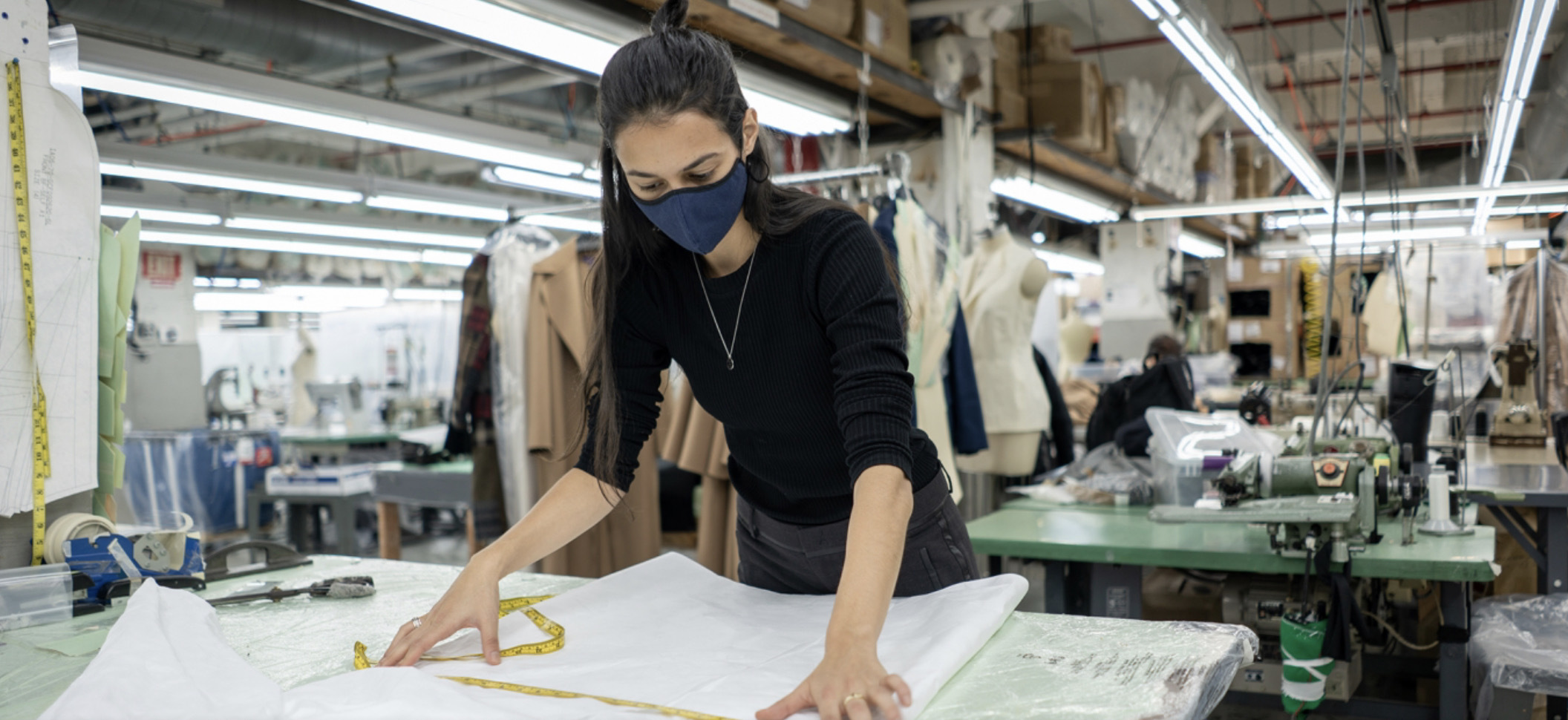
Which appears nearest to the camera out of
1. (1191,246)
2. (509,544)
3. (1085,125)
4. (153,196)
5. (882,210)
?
(509,544)

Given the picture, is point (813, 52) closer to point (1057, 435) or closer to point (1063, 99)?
point (1063, 99)

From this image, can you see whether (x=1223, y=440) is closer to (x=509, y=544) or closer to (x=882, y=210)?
(x=882, y=210)

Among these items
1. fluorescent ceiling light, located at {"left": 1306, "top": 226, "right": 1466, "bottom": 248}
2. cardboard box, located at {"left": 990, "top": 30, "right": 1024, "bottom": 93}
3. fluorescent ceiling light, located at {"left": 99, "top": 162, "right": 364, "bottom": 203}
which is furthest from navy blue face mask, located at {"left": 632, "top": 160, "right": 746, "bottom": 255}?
fluorescent ceiling light, located at {"left": 1306, "top": 226, "right": 1466, "bottom": 248}

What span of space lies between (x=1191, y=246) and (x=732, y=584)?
926 centimetres

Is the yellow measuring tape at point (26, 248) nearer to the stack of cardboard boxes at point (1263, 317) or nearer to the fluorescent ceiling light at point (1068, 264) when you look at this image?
the fluorescent ceiling light at point (1068, 264)

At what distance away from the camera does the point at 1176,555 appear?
249 cm

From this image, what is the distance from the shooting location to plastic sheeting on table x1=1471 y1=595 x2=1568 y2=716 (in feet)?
7.04

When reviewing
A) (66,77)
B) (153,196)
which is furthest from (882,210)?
(153,196)

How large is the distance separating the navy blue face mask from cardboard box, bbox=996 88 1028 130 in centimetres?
399

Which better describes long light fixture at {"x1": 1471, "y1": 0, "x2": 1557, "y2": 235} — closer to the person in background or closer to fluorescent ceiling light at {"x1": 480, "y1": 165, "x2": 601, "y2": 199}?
the person in background

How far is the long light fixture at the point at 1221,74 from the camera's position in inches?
117

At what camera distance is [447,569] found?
1.95 m

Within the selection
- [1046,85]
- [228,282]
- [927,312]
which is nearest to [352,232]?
[228,282]

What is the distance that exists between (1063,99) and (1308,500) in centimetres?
350
